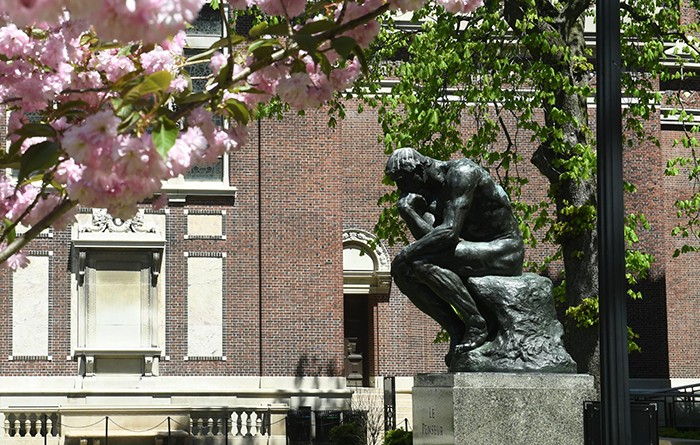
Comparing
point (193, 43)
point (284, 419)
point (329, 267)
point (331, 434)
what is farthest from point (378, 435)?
point (193, 43)

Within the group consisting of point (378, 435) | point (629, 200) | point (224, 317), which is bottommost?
point (378, 435)

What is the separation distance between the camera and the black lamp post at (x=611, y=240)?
7.65 metres

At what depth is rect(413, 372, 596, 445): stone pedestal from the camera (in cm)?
1035

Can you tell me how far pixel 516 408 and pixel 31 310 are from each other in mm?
20375

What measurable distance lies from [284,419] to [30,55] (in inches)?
860

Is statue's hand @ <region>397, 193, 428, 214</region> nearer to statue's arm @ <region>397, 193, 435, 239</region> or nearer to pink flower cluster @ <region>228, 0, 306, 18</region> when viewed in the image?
statue's arm @ <region>397, 193, 435, 239</region>

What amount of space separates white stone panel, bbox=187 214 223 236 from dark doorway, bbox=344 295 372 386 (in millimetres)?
5222

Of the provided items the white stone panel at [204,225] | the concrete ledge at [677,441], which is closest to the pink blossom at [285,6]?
the concrete ledge at [677,441]

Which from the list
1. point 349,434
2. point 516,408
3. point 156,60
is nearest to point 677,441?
point 349,434

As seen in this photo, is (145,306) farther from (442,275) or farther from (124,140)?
(124,140)

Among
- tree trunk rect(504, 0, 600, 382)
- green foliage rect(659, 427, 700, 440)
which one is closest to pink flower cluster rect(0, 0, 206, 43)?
tree trunk rect(504, 0, 600, 382)

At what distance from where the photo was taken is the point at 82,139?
12.2 feet

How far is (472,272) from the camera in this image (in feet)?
36.3

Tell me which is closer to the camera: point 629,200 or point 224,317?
point 224,317
